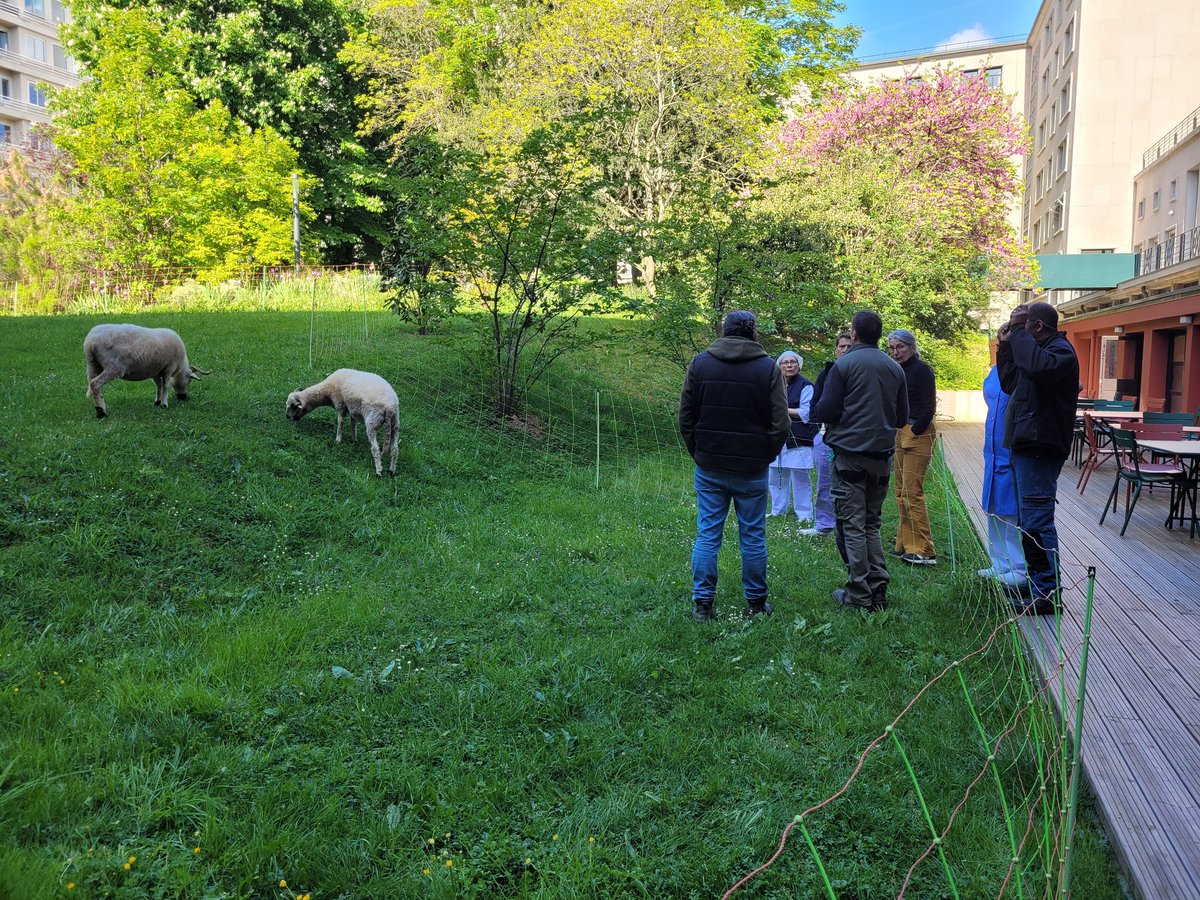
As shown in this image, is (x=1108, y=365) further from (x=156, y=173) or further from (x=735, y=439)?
(x=156, y=173)

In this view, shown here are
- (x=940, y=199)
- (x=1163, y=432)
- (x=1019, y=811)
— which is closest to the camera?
(x=1019, y=811)

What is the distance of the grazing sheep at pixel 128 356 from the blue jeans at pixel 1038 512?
7.45 metres

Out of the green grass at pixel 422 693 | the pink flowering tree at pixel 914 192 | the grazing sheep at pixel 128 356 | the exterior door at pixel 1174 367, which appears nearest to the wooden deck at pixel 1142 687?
the green grass at pixel 422 693

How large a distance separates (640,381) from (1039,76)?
129ft

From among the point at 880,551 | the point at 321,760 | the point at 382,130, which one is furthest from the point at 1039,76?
the point at 321,760

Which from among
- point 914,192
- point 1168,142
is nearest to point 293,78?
point 914,192

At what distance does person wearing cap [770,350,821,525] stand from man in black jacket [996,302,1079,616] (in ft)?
6.43

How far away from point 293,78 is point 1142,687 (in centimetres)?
Answer: 2897

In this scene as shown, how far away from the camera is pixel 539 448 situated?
10.2 meters

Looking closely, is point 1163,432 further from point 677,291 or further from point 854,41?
point 854,41

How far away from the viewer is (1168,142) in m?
28.1

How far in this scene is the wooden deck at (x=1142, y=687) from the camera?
285 centimetres

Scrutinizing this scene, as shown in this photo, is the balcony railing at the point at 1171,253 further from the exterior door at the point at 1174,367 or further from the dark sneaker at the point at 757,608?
the dark sneaker at the point at 757,608

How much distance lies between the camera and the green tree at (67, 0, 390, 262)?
24828 millimetres
